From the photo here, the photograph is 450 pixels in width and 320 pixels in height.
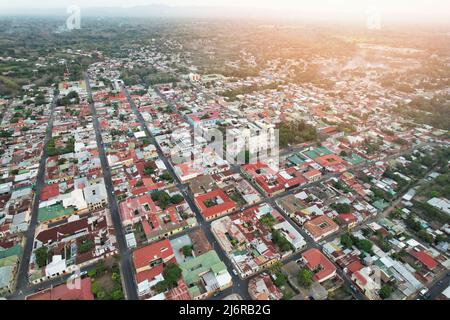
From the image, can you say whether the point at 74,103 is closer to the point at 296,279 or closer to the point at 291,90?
the point at 291,90

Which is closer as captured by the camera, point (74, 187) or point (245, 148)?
A: point (74, 187)

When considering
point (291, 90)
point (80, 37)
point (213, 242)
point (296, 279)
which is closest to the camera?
point (296, 279)

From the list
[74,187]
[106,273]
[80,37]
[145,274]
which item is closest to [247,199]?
[145,274]

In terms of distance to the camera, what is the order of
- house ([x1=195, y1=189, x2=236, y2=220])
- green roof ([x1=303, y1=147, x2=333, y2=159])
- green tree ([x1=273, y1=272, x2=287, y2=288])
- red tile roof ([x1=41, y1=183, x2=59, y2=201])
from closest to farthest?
green tree ([x1=273, y1=272, x2=287, y2=288])
house ([x1=195, y1=189, x2=236, y2=220])
red tile roof ([x1=41, y1=183, x2=59, y2=201])
green roof ([x1=303, y1=147, x2=333, y2=159])

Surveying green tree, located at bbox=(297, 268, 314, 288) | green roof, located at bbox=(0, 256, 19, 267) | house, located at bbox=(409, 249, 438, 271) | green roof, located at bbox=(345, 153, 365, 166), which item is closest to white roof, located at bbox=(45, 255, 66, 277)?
green roof, located at bbox=(0, 256, 19, 267)

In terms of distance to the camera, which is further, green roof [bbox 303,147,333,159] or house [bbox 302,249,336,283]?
green roof [bbox 303,147,333,159]

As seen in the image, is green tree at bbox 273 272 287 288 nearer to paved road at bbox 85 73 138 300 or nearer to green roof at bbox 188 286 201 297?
green roof at bbox 188 286 201 297

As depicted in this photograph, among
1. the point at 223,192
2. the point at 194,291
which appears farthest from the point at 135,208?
the point at 194,291

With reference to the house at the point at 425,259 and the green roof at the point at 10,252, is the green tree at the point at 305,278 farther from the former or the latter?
the green roof at the point at 10,252
